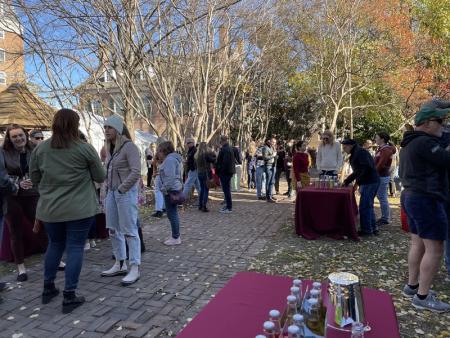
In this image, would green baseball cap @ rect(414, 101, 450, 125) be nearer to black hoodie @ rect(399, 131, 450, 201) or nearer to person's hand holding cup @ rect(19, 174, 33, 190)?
black hoodie @ rect(399, 131, 450, 201)

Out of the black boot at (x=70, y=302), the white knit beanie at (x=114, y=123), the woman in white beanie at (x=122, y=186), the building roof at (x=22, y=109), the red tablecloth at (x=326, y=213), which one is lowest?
the black boot at (x=70, y=302)

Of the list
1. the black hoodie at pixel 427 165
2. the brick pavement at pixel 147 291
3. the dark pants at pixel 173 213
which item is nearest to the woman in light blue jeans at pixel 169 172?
the dark pants at pixel 173 213

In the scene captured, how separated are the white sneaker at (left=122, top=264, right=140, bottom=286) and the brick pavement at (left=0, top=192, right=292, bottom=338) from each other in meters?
0.06

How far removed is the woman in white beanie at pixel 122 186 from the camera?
4.24 m

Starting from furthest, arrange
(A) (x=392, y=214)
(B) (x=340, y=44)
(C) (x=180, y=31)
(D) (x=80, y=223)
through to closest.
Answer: (B) (x=340, y=44) → (C) (x=180, y=31) → (A) (x=392, y=214) → (D) (x=80, y=223)

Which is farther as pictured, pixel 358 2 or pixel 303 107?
pixel 303 107

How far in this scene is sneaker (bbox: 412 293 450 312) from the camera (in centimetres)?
367

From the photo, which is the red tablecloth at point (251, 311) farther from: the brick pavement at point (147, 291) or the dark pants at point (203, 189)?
the dark pants at point (203, 189)

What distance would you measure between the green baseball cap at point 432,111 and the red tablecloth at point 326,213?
286 centimetres

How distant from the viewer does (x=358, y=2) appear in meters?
12.6

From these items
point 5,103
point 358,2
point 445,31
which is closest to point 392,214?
point 358,2

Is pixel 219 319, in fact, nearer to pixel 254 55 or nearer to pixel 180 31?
pixel 180 31

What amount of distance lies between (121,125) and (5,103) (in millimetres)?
9983

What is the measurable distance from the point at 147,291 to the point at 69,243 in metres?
1.10
